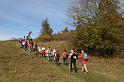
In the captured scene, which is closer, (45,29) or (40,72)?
(40,72)

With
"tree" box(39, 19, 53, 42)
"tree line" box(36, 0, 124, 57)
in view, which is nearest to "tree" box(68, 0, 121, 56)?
"tree line" box(36, 0, 124, 57)

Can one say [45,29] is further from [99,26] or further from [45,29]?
[99,26]

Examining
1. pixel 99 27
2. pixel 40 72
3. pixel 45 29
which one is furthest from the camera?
pixel 45 29

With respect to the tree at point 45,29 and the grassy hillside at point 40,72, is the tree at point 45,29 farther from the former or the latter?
the grassy hillside at point 40,72

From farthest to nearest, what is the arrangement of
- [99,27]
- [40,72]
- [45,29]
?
[45,29], [99,27], [40,72]

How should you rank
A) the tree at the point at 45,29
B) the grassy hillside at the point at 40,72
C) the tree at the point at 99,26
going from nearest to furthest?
1. the grassy hillside at the point at 40,72
2. the tree at the point at 99,26
3. the tree at the point at 45,29

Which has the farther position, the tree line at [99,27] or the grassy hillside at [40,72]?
the tree line at [99,27]

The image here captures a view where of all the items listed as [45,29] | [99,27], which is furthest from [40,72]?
[45,29]

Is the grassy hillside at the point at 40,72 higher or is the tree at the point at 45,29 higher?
the tree at the point at 45,29

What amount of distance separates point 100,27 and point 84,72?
20.0 metres

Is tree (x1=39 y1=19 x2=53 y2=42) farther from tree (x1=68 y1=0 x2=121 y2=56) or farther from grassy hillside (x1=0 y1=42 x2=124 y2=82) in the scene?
grassy hillside (x1=0 y1=42 x2=124 y2=82)

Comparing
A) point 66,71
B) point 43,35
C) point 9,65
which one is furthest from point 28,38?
point 43,35

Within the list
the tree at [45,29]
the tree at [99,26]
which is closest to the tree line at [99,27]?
the tree at [99,26]

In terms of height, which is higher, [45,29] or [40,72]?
[45,29]
